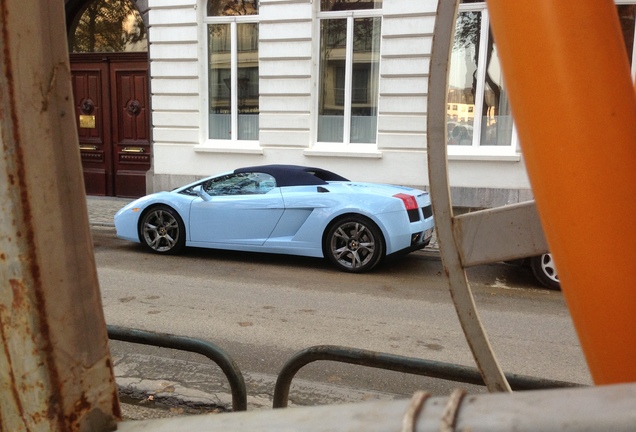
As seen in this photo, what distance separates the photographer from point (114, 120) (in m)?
15.5

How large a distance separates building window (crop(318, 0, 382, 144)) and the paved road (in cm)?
533

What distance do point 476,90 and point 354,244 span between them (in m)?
6.25

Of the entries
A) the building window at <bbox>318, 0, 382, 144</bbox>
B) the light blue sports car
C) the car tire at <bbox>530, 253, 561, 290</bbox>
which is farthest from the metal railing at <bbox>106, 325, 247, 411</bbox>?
the building window at <bbox>318, 0, 382, 144</bbox>

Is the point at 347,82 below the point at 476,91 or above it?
above

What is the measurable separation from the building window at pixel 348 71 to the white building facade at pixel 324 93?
23 millimetres

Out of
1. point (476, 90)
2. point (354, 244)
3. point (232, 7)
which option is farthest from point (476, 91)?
point (354, 244)

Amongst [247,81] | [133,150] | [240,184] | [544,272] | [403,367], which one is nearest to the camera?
[403,367]

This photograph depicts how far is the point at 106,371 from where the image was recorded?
41.8 inches

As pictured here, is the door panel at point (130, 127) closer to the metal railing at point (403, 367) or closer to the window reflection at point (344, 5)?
the window reflection at point (344, 5)

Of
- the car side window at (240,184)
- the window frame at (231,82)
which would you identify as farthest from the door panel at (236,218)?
the window frame at (231,82)

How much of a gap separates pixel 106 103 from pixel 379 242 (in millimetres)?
10404

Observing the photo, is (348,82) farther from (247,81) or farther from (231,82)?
(231,82)

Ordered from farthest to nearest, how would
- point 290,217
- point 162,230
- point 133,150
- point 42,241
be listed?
1. point 133,150
2. point 162,230
3. point 290,217
4. point 42,241

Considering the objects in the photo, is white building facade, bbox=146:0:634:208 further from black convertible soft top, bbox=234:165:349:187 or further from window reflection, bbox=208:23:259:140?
black convertible soft top, bbox=234:165:349:187
